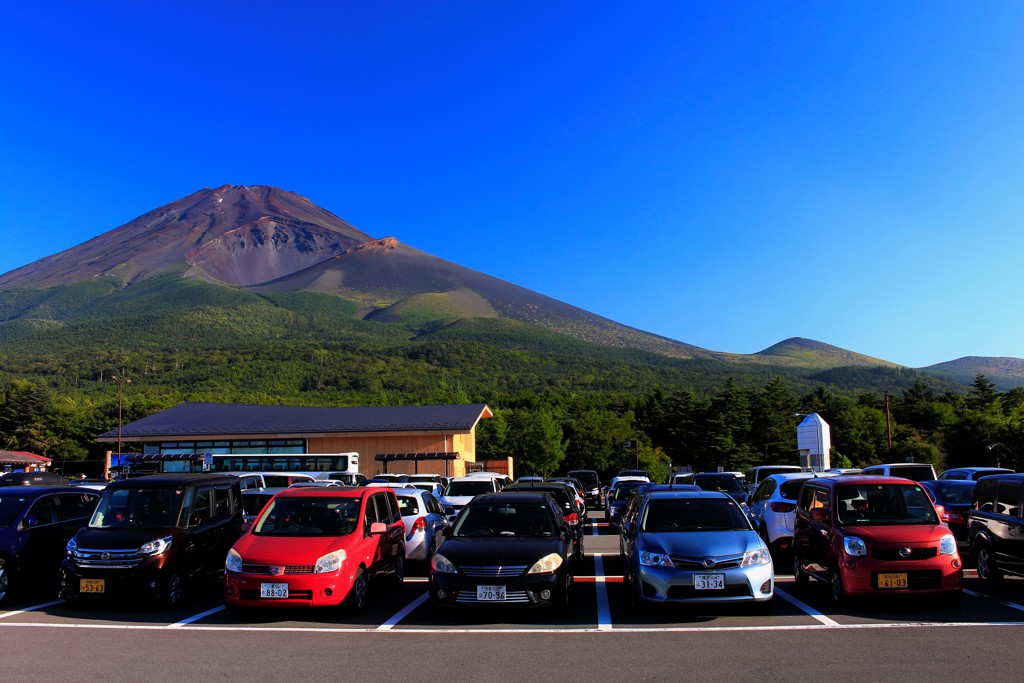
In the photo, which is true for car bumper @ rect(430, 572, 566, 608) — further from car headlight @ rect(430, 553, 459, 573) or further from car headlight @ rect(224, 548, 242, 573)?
car headlight @ rect(224, 548, 242, 573)

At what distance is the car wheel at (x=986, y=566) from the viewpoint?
11.0 meters

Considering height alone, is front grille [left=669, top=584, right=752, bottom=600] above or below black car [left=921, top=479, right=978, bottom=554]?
below

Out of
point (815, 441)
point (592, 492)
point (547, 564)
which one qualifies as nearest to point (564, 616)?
point (547, 564)

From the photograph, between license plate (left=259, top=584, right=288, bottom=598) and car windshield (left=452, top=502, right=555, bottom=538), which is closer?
license plate (left=259, top=584, right=288, bottom=598)

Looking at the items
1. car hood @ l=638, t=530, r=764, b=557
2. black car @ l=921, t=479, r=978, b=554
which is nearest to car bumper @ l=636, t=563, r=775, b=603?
car hood @ l=638, t=530, r=764, b=557

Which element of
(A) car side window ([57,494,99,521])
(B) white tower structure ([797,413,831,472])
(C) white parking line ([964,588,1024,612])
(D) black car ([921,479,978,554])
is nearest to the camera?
(C) white parking line ([964,588,1024,612])

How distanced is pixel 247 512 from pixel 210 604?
4960 millimetres

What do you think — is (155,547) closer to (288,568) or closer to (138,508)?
(138,508)

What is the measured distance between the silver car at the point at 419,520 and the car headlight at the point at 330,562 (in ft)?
10.8

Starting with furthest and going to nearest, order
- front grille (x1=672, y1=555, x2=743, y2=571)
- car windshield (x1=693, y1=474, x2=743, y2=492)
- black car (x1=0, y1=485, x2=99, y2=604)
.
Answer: car windshield (x1=693, y1=474, x2=743, y2=492) → black car (x1=0, y1=485, x2=99, y2=604) → front grille (x1=672, y1=555, x2=743, y2=571)

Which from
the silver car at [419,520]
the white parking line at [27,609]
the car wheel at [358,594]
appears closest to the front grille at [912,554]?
the car wheel at [358,594]

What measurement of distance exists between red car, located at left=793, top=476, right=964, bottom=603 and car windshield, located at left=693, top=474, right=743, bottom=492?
31.2ft

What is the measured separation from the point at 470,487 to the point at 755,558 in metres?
12.4

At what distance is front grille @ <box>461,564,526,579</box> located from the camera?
28.9 feet
